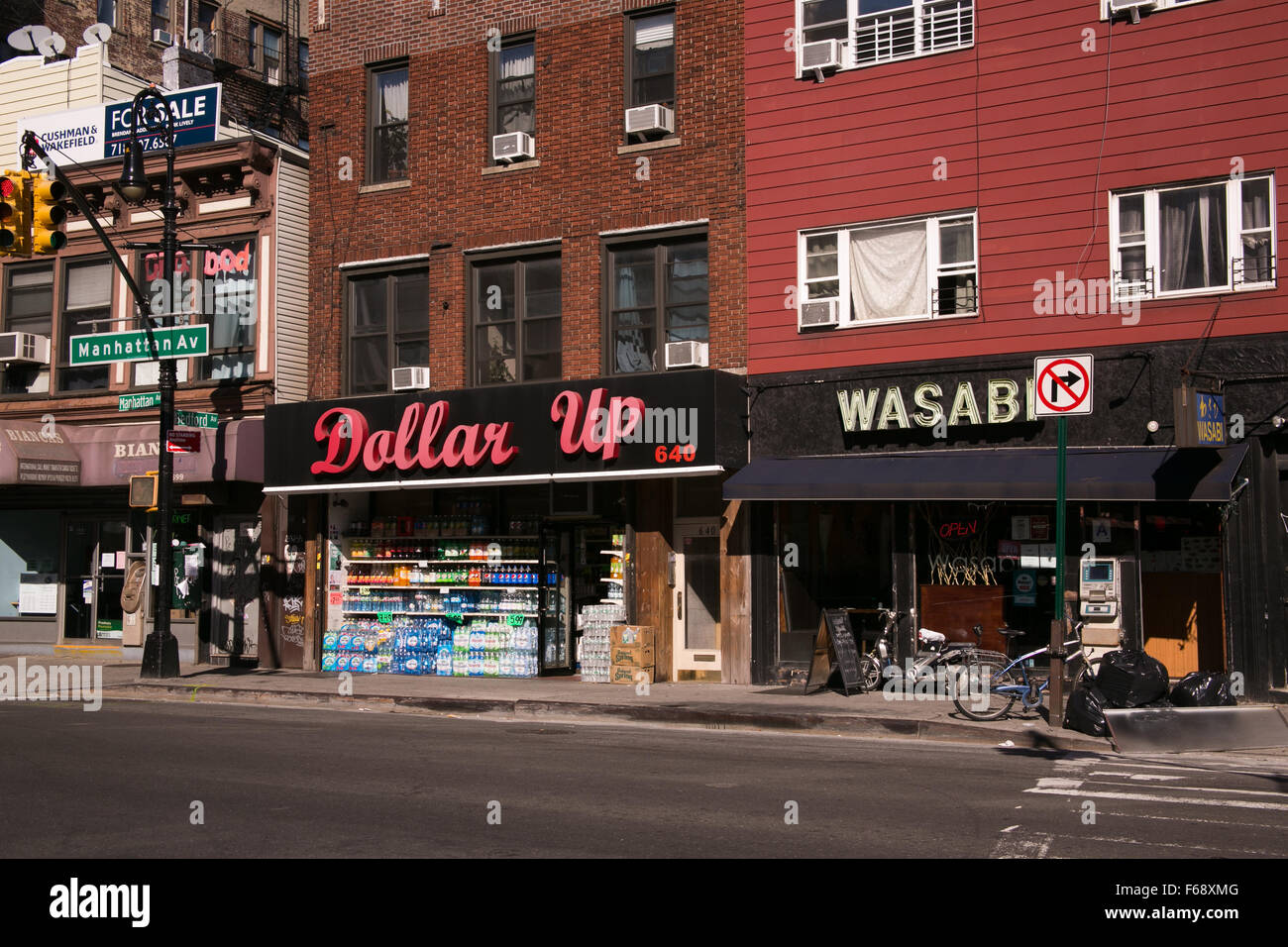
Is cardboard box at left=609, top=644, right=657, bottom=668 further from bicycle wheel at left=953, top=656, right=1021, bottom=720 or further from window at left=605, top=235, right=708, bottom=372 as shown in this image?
bicycle wheel at left=953, top=656, right=1021, bottom=720

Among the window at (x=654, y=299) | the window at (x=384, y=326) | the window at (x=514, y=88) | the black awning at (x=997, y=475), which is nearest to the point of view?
the black awning at (x=997, y=475)

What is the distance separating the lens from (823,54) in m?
18.3

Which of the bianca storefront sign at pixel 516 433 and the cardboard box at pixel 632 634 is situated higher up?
the bianca storefront sign at pixel 516 433

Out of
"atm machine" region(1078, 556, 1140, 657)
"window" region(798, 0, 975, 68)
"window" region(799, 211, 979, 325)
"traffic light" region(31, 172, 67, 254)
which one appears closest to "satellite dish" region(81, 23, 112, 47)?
"traffic light" region(31, 172, 67, 254)

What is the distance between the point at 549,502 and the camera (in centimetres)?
2064

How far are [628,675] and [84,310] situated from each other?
522 inches

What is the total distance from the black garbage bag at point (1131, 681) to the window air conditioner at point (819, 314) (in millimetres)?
6355

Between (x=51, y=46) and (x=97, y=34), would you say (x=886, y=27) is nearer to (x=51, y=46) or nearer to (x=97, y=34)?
(x=97, y=34)

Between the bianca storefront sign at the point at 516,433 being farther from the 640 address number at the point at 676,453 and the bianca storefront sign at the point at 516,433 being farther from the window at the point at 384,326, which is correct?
the window at the point at 384,326

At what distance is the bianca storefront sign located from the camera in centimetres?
1839

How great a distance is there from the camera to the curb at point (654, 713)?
13430 mm

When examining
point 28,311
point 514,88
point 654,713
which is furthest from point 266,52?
point 654,713

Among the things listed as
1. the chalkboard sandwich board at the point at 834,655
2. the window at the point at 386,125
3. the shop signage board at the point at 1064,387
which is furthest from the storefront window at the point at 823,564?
the window at the point at 386,125

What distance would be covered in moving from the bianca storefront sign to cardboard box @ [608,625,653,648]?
2262 millimetres
